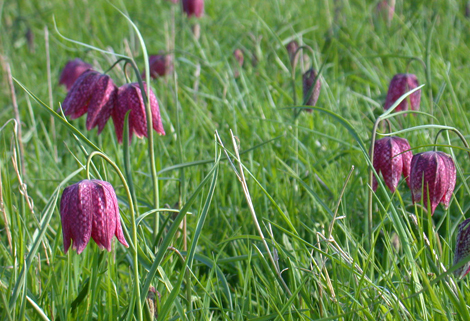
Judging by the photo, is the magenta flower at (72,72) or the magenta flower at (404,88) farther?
the magenta flower at (72,72)

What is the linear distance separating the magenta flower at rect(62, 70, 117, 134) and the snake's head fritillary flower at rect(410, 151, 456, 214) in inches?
28.6

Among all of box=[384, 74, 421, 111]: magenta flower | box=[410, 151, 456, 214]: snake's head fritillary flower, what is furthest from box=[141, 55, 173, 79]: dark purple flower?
box=[410, 151, 456, 214]: snake's head fritillary flower

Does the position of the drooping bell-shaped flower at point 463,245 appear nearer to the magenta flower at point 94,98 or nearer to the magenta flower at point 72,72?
the magenta flower at point 94,98

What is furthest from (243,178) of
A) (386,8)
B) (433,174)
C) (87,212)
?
(386,8)

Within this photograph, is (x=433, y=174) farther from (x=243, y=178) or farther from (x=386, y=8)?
(x=386, y=8)

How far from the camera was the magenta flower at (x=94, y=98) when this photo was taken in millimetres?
1280

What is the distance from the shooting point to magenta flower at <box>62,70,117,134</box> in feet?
4.20

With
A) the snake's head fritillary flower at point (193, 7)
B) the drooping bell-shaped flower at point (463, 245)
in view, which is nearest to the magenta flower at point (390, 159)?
the drooping bell-shaped flower at point (463, 245)

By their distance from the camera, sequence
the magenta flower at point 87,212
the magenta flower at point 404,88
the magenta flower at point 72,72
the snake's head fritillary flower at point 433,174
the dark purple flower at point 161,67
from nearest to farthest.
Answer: the magenta flower at point 87,212 → the snake's head fritillary flower at point 433,174 → the magenta flower at point 404,88 → the magenta flower at point 72,72 → the dark purple flower at point 161,67

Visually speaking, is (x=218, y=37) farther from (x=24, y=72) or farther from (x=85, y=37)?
(x=24, y=72)

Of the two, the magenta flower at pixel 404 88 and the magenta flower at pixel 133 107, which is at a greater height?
the magenta flower at pixel 133 107

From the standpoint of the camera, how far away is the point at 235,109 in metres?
2.23

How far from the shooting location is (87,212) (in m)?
0.96

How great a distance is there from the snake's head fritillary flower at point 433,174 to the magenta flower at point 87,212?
640 mm
